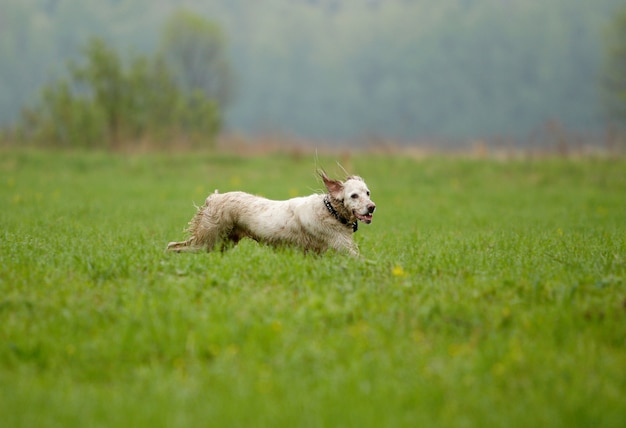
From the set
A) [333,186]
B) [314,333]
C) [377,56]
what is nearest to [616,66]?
[333,186]

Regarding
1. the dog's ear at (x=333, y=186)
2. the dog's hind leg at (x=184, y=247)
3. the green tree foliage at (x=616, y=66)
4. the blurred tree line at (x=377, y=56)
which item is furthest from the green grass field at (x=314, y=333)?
the blurred tree line at (x=377, y=56)

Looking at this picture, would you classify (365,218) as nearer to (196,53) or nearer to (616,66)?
(616,66)

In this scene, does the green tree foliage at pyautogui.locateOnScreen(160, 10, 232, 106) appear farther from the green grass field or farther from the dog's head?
the green grass field

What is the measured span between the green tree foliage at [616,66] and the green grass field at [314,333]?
41.7 meters

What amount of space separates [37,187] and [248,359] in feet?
59.3

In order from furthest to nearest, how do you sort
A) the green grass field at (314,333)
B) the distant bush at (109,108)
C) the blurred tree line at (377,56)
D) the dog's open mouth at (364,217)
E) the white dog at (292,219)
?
1. the blurred tree line at (377,56)
2. the distant bush at (109,108)
3. the white dog at (292,219)
4. the dog's open mouth at (364,217)
5. the green grass field at (314,333)

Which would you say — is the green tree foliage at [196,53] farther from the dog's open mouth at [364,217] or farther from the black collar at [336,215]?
the dog's open mouth at [364,217]

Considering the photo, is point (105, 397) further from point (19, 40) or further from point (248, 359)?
point (19, 40)

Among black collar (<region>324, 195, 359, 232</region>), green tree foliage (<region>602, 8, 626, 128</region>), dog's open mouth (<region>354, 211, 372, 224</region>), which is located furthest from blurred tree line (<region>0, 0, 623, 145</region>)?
dog's open mouth (<region>354, 211, 372, 224</region>)

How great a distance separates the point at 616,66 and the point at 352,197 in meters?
46.5

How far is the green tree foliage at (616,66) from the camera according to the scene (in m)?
44.8

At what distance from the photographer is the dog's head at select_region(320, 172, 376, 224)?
25.5 ft

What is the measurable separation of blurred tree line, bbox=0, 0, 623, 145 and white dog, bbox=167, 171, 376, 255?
228 feet

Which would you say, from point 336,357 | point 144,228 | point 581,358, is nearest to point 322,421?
point 336,357
